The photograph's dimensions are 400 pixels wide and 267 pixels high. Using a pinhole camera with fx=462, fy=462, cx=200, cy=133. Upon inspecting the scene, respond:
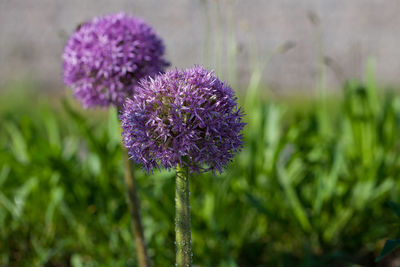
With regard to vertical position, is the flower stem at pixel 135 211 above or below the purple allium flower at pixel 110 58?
below

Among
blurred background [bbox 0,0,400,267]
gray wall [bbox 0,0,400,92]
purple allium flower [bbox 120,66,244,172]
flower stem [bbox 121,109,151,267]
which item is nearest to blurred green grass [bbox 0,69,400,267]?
blurred background [bbox 0,0,400,267]

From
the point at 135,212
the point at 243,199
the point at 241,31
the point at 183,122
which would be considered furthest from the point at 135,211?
the point at 241,31

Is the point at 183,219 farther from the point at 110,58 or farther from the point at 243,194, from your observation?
the point at 243,194

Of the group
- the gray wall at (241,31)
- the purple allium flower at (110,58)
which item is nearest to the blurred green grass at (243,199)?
the purple allium flower at (110,58)

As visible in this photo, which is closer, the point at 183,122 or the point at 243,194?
the point at 183,122

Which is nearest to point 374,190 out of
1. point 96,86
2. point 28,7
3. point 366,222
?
point 366,222

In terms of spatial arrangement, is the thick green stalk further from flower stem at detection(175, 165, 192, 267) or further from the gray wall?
the gray wall

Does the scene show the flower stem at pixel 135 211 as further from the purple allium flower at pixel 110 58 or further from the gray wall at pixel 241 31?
the gray wall at pixel 241 31
